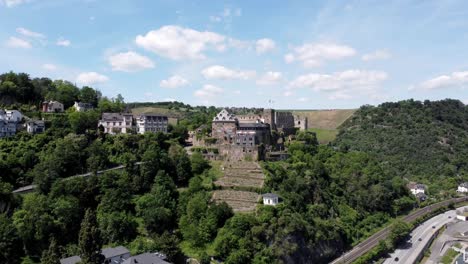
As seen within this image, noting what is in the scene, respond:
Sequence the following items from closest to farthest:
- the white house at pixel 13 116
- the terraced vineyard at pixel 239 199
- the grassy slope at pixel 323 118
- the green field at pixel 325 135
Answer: the terraced vineyard at pixel 239 199 < the white house at pixel 13 116 < the green field at pixel 325 135 < the grassy slope at pixel 323 118

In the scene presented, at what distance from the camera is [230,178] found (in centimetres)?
5978

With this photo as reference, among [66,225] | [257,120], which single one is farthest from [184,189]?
[257,120]

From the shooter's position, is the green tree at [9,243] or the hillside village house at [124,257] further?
the green tree at [9,243]

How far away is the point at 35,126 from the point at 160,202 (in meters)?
28.3

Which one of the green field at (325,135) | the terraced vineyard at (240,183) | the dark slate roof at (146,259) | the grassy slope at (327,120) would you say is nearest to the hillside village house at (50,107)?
the terraced vineyard at (240,183)

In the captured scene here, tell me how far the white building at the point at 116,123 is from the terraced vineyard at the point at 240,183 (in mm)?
20547

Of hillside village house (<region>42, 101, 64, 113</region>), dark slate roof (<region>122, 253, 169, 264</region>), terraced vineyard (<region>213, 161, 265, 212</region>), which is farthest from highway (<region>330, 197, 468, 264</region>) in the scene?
hillside village house (<region>42, 101, 64, 113</region>)

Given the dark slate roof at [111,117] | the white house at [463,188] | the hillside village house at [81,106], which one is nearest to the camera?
the dark slate roof at [111,117]

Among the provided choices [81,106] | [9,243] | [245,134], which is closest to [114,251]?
[9,243]

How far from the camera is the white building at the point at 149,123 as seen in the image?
72.6 metres

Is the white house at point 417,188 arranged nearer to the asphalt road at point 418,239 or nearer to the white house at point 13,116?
the asphalt road at point 418,239

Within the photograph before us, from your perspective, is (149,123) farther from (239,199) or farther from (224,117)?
(239,199)

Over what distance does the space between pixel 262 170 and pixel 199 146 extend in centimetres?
1387

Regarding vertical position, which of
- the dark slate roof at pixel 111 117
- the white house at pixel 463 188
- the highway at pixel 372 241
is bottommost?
the highway at pixel 372 241
